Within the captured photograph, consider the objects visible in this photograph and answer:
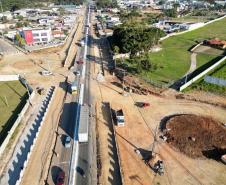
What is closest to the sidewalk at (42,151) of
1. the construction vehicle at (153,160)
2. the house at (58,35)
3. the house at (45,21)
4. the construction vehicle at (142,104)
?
the construction vehicle at (153,160)

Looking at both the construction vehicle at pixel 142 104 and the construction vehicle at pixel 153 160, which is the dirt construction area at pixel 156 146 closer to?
the construction vehicle at pixel 153 160

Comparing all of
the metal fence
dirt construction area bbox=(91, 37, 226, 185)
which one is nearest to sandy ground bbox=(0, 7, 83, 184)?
dirt construction area bbox=(91, 37, 226, 185)

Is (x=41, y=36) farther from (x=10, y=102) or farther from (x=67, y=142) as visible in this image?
(x=67, y=142)

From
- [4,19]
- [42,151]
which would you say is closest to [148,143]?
[42,151]

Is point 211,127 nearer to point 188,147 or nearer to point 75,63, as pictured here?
point 188,147

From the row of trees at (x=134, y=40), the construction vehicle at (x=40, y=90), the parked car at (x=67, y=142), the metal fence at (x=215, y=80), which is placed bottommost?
the parked car at (x=67, y=142)
